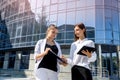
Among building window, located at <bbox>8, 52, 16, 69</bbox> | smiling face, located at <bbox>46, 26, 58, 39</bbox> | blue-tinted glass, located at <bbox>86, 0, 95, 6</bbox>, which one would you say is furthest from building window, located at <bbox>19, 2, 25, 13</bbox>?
smiling face, located at <bbox>46, 26, 58, 39</bbox>

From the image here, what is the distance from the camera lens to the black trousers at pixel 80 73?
9.25 ft

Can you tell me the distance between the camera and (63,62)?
306cm

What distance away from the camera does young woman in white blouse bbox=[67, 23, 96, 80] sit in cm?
285

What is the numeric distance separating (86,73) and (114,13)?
20.2 meters

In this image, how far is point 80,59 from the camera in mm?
2949

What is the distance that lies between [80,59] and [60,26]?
1989 cm

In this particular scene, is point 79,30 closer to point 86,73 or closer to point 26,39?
point 86,73

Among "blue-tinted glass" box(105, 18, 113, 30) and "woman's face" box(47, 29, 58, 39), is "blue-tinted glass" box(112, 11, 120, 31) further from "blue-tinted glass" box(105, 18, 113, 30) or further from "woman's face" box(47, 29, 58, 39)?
"woman's face" box(47, 29, 58, 39)

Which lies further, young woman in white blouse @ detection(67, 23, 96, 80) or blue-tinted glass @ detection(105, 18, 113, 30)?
blue-tinted glass @ detection(105, 18, 113, 30)

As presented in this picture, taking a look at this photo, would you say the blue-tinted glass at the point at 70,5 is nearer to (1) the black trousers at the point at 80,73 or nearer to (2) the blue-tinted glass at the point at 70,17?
(2) the blue-tinted glass at the point at 70,17

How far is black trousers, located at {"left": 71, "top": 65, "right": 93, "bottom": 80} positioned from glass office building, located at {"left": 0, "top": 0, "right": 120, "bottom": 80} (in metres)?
18.0

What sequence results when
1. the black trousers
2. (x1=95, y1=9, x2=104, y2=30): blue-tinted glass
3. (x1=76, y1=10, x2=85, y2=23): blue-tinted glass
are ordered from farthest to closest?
(x1=76, y1=10, x2=85, y2=23): blue-tinted glass
(x1=95, y1=9, x2=104, y2=30): blue-tinted glass
the black trousers

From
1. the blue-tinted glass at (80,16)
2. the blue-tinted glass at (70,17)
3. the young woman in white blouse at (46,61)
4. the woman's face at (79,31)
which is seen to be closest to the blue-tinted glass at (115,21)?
the blue-tinted glass at (80,16)

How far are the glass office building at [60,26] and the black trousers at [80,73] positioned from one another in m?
18.0
